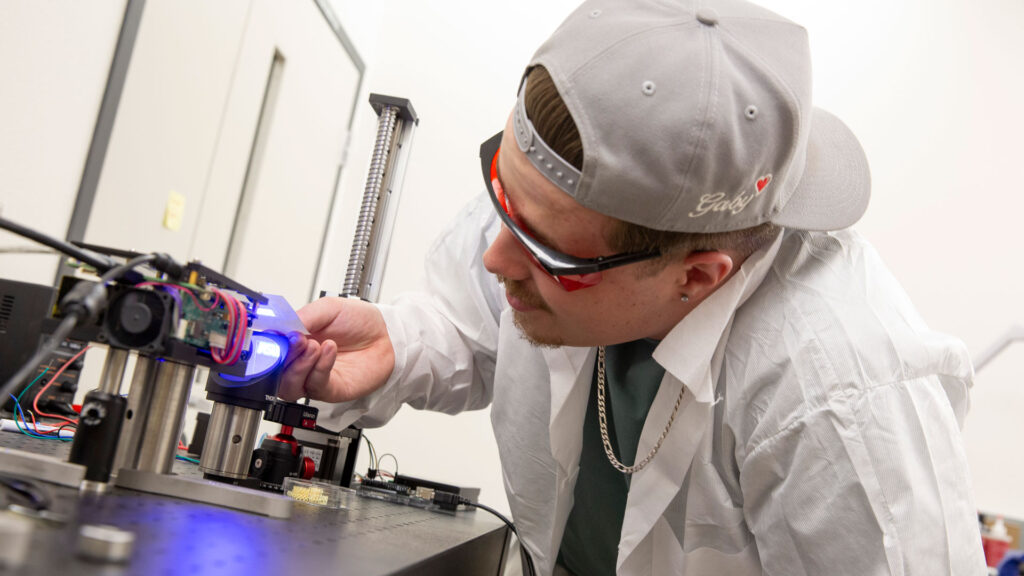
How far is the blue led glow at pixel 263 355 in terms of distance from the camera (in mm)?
838

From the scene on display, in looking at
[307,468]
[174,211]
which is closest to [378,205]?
[307,468]

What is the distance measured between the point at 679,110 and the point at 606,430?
1.74ft

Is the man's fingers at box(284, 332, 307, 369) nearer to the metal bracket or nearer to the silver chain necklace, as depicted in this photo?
the metal bracket

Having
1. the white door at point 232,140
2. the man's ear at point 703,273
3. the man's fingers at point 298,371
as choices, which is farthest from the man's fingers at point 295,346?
the white door at point 232,140

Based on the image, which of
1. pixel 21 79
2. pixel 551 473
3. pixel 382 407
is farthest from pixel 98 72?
pixel 551 473

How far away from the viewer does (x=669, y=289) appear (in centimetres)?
107

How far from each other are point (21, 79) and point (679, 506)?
5.60ft

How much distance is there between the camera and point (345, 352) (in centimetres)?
126

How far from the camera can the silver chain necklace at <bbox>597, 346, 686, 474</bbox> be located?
1087 millimetres

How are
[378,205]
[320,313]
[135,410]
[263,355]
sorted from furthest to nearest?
[378,205]
[320,313]
[263,355]
[135,410]

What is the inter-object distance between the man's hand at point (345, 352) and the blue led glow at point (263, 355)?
125 millimetres

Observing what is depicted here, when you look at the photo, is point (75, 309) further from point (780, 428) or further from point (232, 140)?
point (232, 140)

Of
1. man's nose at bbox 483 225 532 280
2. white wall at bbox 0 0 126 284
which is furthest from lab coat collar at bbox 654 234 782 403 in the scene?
white wall at bbox 0 0 126 284

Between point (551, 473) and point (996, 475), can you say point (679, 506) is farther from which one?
point (996, 475)
